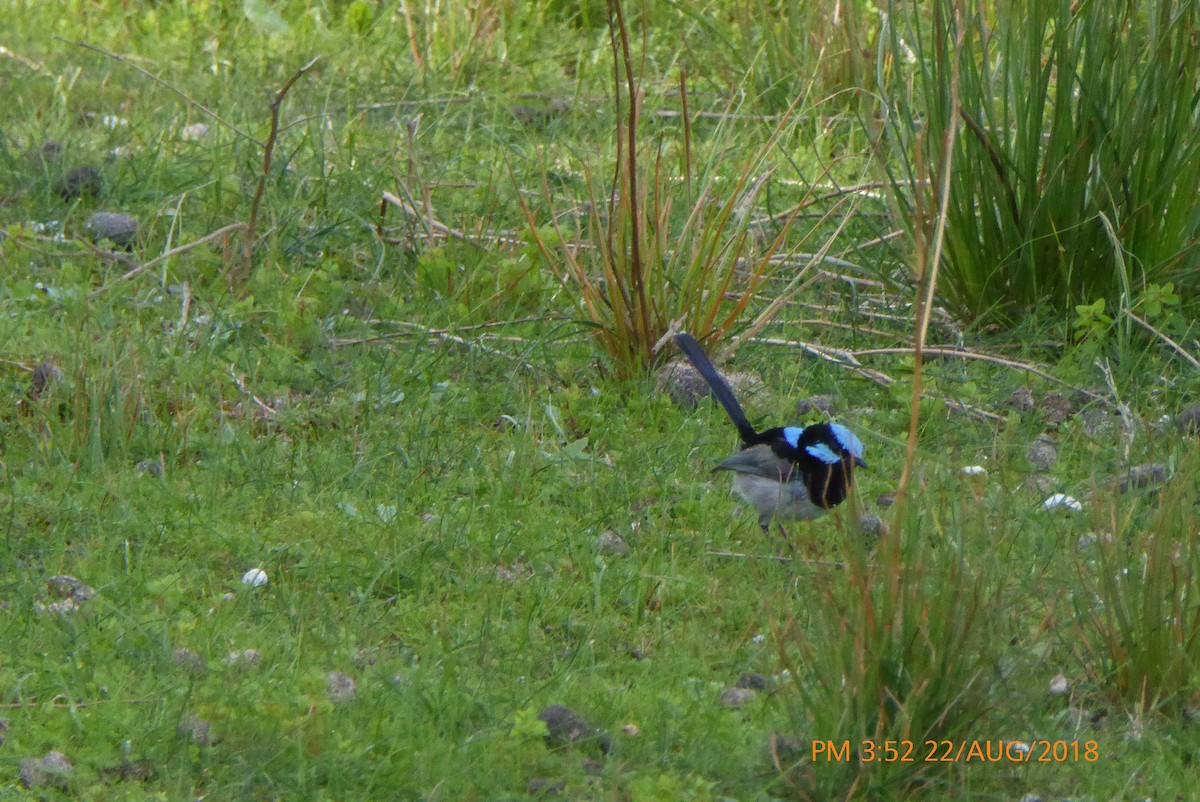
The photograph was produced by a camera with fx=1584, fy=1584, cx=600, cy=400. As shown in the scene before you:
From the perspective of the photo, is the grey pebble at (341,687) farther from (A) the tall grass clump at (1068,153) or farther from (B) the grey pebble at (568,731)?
(A) the tall grass clump at (1068,153)

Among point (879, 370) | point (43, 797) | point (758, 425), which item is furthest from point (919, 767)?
point (879, 370)

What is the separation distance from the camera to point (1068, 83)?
5301mm

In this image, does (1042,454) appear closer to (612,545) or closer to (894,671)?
(612,545)

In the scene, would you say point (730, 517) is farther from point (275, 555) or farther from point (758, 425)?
point (275, 555)

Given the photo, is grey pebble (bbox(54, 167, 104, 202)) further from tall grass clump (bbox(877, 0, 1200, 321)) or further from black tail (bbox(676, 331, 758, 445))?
tall grass clump (bbox(877, 0, 1200, 321))

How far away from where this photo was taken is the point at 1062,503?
4.41 meters

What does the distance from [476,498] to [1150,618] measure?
190 centimetres

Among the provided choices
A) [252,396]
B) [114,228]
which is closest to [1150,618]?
[252,396]

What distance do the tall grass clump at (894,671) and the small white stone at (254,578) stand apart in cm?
150

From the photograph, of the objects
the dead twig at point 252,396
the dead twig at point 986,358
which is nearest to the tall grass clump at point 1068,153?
the dead twig at point 986,358

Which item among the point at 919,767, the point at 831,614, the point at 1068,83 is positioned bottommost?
the point at 919,767

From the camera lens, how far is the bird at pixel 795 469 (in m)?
4.18

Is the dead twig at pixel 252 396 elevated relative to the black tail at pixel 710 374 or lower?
lower

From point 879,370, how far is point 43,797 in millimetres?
3339
